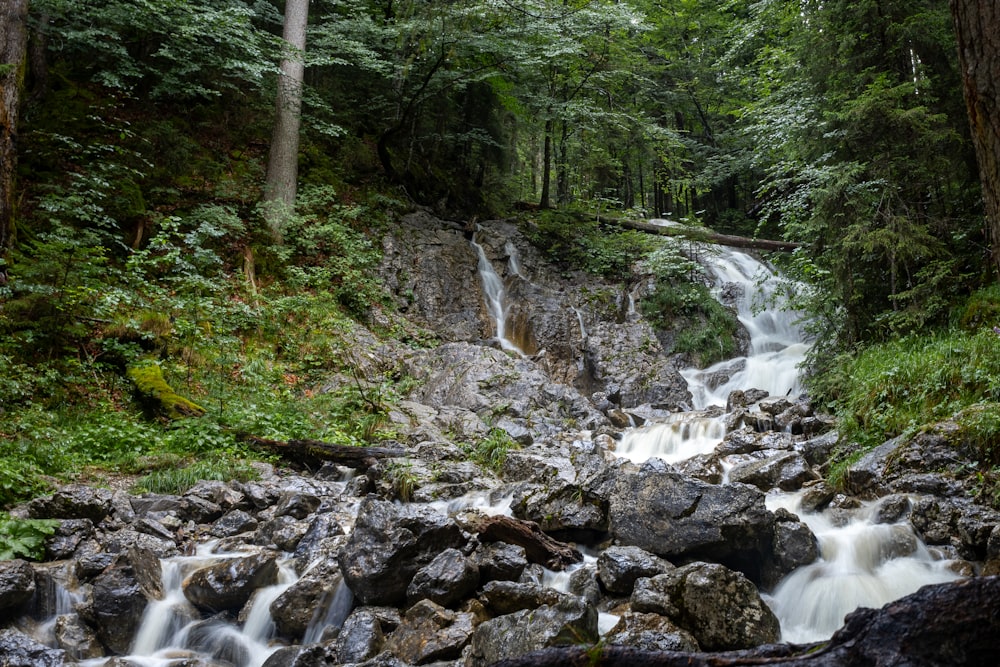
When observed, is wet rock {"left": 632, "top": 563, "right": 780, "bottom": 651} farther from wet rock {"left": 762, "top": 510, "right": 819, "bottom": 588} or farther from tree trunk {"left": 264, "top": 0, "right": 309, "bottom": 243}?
tree trunk {"left": 264, "top": 0, "right": 309, "bottom": 243}

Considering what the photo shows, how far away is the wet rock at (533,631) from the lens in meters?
3.33

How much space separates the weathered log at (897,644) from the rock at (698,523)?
3380 mm

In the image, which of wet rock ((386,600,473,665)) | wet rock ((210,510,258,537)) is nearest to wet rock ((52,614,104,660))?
wet rock ((210,510,258,537))

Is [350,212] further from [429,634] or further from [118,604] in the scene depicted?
[429,634]

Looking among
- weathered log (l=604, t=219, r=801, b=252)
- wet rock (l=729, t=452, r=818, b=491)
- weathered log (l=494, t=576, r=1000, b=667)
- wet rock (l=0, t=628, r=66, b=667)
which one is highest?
weathered log (l=604, t=219, r=801, b=252)

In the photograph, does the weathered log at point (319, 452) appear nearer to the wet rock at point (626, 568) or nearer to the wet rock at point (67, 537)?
the wet rock at point (67, 537)

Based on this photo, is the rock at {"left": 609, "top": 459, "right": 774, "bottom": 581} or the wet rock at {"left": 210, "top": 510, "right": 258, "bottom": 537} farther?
the wet rock at {"left": 210, "top": 510, "right": 258, "bottom": 537}

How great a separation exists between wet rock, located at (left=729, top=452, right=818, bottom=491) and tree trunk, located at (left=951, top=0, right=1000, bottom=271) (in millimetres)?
4422

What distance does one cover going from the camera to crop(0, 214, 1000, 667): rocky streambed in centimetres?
366

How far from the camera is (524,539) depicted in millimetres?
4938

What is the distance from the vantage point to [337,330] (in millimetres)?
11203

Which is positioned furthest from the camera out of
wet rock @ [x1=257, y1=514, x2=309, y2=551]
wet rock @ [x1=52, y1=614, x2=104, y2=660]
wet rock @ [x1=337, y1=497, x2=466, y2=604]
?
wet rock @ [x1=257, y1=514, x2=309, y2=551]

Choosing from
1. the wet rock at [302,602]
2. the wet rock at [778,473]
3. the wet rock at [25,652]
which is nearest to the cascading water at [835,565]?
the wet rock at [778,473]

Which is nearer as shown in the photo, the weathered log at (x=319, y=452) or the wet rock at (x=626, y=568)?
the wet rock at (x=626, y=568)
